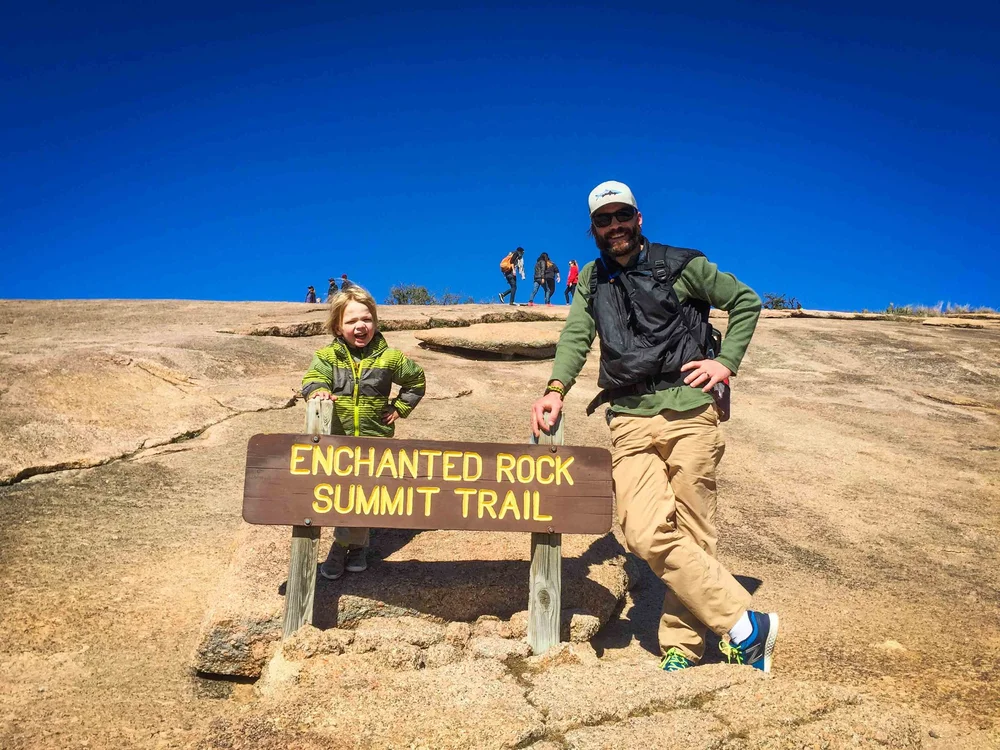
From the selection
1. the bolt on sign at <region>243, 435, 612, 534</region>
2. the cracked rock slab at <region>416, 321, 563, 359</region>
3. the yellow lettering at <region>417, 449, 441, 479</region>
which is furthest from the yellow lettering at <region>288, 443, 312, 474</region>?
the cracked rock slab at <region>416, 321, 563, 359</region>

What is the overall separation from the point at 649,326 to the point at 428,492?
1318 mm

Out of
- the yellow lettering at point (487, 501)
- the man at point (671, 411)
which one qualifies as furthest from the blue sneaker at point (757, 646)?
the yellow lettering at point (487, 501)

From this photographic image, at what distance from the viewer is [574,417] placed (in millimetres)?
8242

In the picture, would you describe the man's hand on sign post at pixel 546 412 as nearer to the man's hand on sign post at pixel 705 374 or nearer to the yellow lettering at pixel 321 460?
the man's hand on sign post at pixel 705 374

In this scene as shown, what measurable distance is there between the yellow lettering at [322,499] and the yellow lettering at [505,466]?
807mm

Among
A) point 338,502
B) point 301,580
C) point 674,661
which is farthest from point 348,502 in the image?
point 674,661

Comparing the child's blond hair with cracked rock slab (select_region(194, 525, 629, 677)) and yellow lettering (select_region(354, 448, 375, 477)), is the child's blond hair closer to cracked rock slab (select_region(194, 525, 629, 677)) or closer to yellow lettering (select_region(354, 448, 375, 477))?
yellow lettering (select_region(354, 448, 375, 477))

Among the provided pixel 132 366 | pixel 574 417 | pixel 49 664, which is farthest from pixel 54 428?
pixel 574 417

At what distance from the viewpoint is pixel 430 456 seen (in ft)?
11.5

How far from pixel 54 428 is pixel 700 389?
5.55 m

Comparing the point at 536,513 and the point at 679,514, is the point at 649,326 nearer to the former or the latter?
the point at 679,514

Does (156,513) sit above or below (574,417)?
below

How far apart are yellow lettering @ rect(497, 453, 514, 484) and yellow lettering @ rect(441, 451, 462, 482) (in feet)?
0.63

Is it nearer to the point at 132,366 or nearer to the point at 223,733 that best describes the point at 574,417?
the point at 132,366
